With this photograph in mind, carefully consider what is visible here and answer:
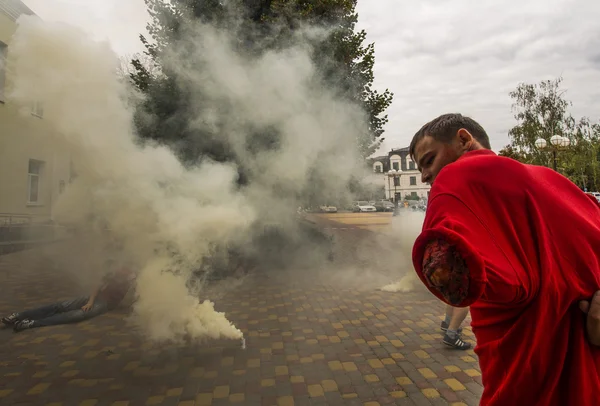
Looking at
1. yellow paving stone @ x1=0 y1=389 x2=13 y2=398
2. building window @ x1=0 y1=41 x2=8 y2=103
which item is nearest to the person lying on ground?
yellow paving stone @ x1=0 y1=389 x2=13 y2=398

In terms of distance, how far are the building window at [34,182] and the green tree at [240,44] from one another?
1866 mm

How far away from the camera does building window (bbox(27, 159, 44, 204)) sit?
544 centimetres

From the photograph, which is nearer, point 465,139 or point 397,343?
point 465,139

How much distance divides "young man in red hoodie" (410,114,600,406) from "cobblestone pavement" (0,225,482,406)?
6.99 ft

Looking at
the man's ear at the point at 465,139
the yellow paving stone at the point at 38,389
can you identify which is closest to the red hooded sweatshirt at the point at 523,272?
the man's ear at the point at 465,139

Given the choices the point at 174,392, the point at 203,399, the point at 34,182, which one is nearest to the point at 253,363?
the point at 203,399

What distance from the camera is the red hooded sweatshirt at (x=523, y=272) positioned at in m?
0.85

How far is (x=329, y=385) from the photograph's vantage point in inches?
119

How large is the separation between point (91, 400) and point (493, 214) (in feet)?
11.1

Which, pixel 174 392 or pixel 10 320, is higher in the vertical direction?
pixel 10 320

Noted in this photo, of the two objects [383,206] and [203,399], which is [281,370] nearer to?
[203,399]

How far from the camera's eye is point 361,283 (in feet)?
22.9

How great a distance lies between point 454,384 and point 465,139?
271cm

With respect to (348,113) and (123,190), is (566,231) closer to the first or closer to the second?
(123,190)
